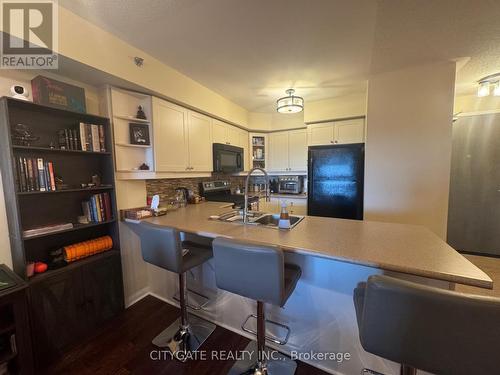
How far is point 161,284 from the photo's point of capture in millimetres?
2221

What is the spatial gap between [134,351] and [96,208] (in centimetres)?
123

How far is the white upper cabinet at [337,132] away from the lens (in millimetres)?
3143

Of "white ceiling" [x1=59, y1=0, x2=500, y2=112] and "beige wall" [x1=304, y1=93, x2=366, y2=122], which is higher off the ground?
"white ceiling" [x1=59, y1=0, x2=500, y2=112]

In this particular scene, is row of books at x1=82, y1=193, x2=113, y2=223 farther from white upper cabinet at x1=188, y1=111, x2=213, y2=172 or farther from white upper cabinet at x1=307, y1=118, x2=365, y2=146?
white upper cabinet at x1=307, y1=118, x2=365, y2=146

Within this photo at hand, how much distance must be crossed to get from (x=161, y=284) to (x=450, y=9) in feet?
11.1

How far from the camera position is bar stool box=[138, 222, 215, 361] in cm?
140

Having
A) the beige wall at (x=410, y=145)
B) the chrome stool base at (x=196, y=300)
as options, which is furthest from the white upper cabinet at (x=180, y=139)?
the beige wall at (x=410, y=145)

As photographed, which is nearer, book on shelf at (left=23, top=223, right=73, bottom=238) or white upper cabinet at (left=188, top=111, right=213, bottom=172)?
book on shelf at (left=23, top=223, right=73, bottom=238)

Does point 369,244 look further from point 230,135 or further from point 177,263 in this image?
point 230,135

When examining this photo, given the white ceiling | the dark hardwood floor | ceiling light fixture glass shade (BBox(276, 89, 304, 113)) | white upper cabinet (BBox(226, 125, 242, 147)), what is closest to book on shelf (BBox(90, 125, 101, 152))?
the white ceiling

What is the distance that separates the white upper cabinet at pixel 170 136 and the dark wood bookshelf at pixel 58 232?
462 millimetres

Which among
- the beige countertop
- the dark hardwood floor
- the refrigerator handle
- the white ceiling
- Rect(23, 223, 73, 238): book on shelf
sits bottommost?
the dark hardwood floor

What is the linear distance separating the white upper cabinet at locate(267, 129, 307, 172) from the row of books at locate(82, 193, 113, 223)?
2.88 m

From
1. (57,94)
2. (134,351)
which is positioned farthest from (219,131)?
(134,351)
